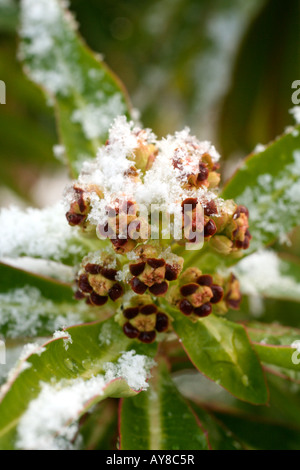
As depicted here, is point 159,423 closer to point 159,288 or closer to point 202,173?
point 159,288

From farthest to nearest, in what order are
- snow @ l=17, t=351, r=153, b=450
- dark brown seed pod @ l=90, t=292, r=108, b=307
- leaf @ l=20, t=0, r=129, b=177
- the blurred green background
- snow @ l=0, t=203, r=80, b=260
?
1. the blurred green background
2. leaf @ l=20, t=0, r=129, b=177
3. snow @ l=0, t=203, r=80, b=260
4. dark brown seed pod @ l=90, t=292, r=108, b=307
5. snow @ l=17, t=351, r=153, b=450

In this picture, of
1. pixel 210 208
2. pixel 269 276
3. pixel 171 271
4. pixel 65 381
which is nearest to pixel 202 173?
pixel 210 208

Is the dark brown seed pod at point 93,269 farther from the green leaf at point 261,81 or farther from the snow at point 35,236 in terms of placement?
the green leaf at point 261,81

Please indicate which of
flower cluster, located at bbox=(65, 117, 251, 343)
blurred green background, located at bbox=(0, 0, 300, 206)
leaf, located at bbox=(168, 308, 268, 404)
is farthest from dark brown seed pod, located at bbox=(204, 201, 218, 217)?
blurred green background, located at bbox=(0, 0, 300, 206)

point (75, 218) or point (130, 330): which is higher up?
point (75, 218)

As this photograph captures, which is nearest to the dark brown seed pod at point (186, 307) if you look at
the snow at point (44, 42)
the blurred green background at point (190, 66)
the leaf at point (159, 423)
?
the leaf at point (159, 423)

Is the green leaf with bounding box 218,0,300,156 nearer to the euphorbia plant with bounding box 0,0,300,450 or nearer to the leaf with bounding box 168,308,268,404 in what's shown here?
the euphorbia plant with bounding box 0,0,300,450
